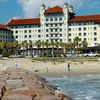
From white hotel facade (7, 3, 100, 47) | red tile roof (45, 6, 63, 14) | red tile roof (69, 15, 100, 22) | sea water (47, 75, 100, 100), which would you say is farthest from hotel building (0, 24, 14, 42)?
sea water (47, 75, 100, 100)

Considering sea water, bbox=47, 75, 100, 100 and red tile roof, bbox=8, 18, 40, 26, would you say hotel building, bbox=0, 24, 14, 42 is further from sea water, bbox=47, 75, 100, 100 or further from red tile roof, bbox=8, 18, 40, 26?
sea water, bbox=47, 75, 100, 100

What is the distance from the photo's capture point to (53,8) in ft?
490

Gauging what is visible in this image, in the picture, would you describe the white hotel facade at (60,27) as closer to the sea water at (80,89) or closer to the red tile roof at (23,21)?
the red tile roof at (23,21)

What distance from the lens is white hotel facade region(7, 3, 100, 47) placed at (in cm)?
14250

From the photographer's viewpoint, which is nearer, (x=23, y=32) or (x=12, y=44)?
(x=12, y=44)

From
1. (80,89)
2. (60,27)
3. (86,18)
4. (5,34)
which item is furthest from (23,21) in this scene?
(80,89)

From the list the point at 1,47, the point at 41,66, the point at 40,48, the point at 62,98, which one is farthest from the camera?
the point at 40,48

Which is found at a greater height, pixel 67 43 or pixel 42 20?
pixel 42 20

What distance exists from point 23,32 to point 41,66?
71625 millimetres

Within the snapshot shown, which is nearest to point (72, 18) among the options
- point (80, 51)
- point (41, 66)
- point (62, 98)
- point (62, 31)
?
point (62, 31)

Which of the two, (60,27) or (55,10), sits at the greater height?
(55,10)

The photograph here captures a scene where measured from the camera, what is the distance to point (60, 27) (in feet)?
479

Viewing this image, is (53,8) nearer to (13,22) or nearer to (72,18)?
(72,18)

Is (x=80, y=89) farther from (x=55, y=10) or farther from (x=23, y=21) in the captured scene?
(x=23, y=21)
